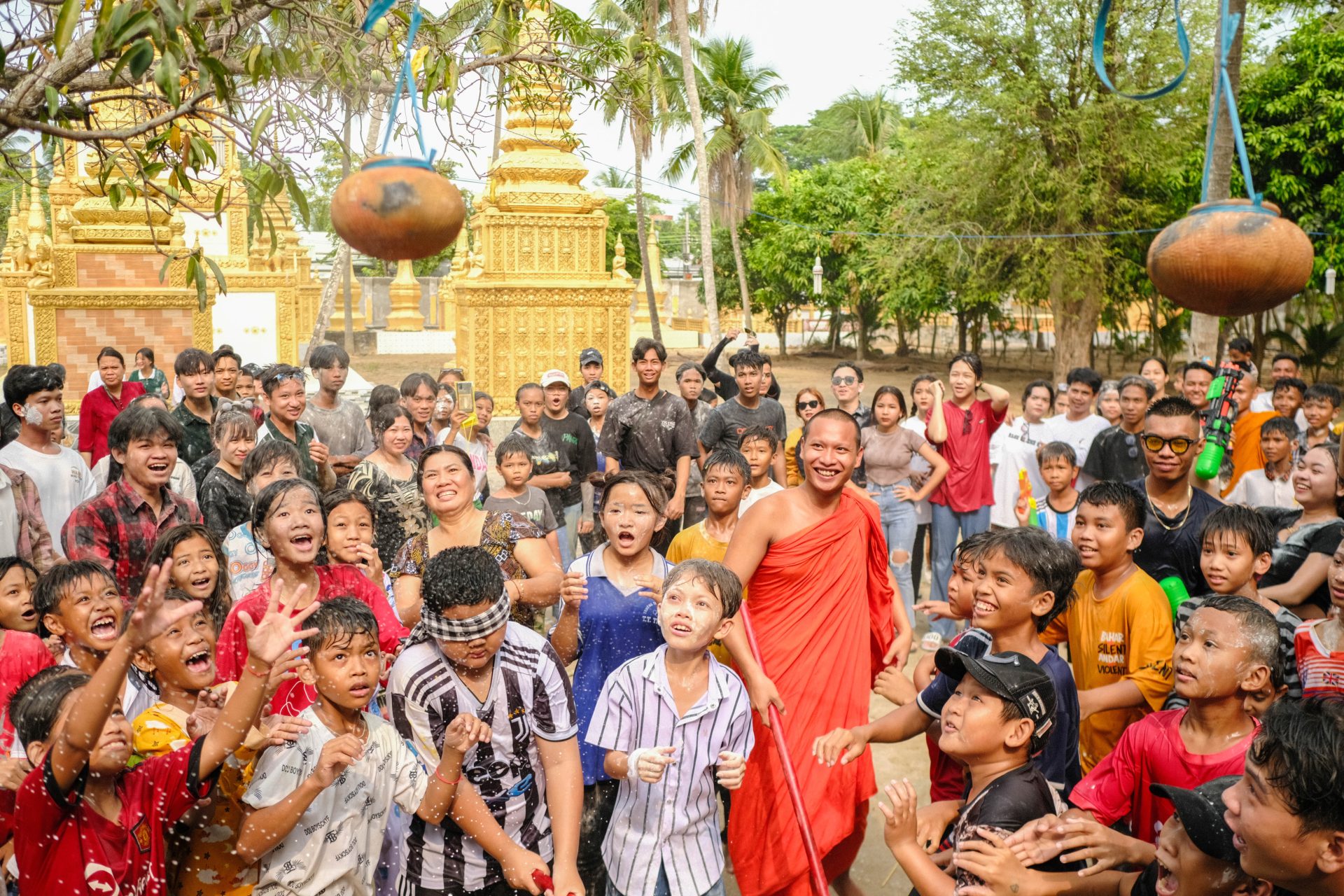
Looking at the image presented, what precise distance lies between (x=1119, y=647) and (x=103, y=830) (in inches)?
116

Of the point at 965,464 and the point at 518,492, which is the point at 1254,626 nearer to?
the point at 518,492

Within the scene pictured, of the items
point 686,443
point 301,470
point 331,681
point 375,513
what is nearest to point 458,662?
point 331,681

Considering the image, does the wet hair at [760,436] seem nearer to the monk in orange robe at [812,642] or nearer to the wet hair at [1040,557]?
the monk in orange robe at [812,642]

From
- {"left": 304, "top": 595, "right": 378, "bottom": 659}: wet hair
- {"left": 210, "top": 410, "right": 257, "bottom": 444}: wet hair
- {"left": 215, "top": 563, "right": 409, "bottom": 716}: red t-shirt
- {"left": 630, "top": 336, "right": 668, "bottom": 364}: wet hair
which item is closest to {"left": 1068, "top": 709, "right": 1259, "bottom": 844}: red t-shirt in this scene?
{"left": 304, "top": 595, "right": 378, "bottom": 659}: wet hair

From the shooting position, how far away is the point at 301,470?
5215 mm

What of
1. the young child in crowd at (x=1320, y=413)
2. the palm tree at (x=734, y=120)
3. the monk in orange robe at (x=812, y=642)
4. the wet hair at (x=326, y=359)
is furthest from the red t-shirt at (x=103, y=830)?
the palm tree at (x=734, y=120)

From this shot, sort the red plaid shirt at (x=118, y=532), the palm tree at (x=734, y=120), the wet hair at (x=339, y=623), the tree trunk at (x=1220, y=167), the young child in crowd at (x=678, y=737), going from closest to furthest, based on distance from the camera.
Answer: the wet hair at (x=339, y=623) → the young child in crowd at (x=678, y=737) → the red plaid shirt at (x=118, y=532) → the tree trunk at (x=1220, y=167) → the palm tree at (x=734, y=120)

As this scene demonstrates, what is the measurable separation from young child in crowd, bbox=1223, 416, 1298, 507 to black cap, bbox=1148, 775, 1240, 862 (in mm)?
3955

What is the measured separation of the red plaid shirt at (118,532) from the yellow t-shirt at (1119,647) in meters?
3.43

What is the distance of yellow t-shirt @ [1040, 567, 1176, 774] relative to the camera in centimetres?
337

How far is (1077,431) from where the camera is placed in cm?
729

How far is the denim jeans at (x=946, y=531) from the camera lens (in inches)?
279

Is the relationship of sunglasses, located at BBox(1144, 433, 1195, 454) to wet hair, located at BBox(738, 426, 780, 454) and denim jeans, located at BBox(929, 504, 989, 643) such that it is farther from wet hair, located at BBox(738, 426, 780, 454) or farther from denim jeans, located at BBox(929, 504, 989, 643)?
denim jeans, located at BBox(929, 504, 989, 643)

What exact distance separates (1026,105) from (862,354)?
43.0 ft
